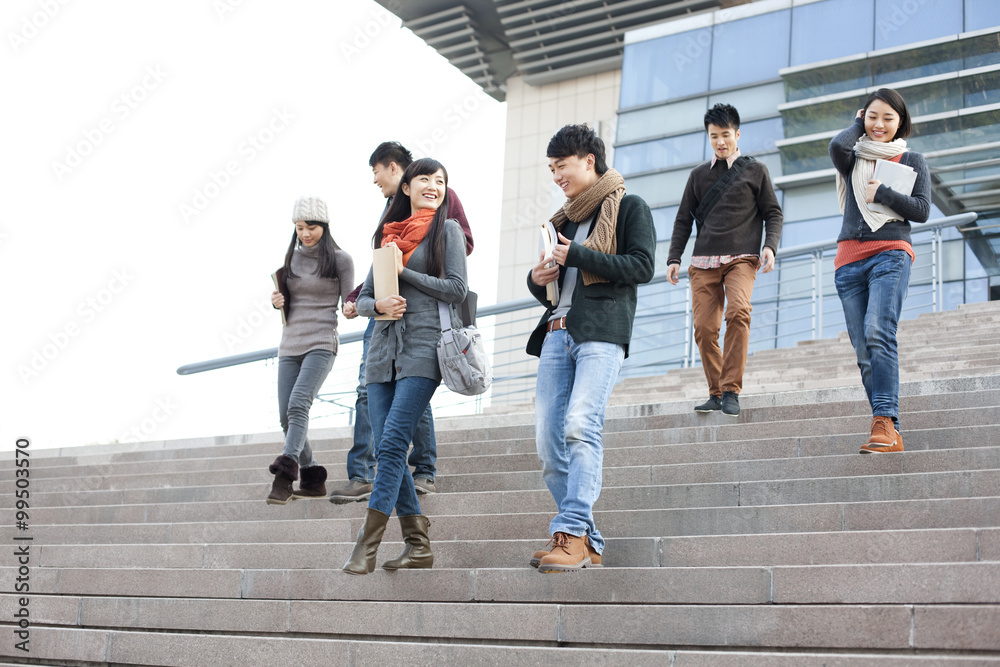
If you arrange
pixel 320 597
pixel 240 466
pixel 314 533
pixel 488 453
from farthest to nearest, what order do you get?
1. pixel 240 466
2. pixel 488 453
3. pixel 314 533
4. pixel 320 597

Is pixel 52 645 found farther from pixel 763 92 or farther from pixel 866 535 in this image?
pixel 763 92

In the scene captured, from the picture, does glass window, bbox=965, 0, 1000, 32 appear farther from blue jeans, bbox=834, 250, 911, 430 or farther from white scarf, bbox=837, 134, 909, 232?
blue jeans, bbox=834, 250, 911, 430

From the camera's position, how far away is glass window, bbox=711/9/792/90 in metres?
20.2

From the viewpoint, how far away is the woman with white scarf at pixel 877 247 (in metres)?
4.85

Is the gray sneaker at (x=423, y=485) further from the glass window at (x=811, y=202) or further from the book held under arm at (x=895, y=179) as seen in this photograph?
the glass window at (x=811, y=202)

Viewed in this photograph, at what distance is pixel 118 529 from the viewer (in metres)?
5.79

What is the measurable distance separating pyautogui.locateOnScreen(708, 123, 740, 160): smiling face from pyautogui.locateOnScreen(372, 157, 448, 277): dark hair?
219 cm

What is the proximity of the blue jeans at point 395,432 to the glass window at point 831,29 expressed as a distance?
17228 millimetres

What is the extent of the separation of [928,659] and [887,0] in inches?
737

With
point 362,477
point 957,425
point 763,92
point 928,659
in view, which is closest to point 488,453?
point 362,477

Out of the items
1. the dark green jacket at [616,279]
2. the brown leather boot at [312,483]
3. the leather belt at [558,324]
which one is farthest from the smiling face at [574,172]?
the brown leather boot at [312,483]

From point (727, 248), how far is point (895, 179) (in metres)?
1.29

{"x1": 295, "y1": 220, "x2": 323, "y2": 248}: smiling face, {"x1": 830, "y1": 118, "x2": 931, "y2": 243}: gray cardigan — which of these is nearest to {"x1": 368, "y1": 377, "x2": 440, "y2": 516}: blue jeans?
{"x1": 295, "y1": 220, "x2": 323, "y2": 248}: smiling face

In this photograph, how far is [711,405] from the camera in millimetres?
6199
